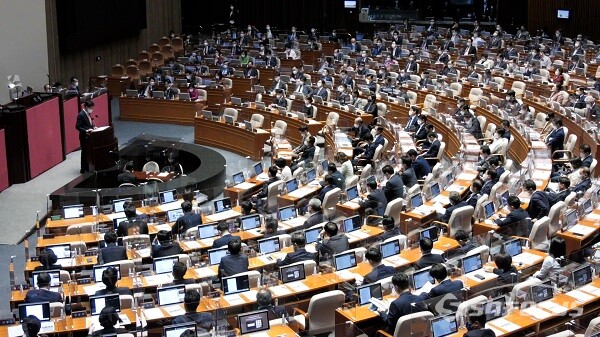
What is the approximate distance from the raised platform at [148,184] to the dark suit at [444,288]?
25.6 feet

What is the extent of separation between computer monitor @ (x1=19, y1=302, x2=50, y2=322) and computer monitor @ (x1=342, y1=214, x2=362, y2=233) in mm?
5621

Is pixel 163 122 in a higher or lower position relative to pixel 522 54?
lower

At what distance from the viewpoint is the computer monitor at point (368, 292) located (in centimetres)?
1162

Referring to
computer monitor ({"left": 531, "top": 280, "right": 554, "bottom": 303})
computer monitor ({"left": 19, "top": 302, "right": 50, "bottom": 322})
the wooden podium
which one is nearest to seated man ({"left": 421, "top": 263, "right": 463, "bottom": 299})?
computer monitor ({"left": 531, "top": 280, "right": 554, "bottom": 303})

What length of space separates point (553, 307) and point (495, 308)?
797mm

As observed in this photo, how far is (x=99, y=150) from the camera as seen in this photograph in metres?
22.7

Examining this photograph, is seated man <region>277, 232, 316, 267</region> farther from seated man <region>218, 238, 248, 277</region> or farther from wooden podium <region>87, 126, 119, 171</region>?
wooden podium <region>87, 126, 119, 171</region>

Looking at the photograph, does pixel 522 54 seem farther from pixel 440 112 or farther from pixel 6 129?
pixel 6 129

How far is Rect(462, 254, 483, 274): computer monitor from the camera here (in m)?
12.7

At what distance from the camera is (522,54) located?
32.3 meters

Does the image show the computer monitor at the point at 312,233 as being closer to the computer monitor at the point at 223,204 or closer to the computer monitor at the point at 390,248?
the computer monitor at the point at 390,248

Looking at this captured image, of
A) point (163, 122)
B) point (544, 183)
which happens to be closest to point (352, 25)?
point (163, 122)

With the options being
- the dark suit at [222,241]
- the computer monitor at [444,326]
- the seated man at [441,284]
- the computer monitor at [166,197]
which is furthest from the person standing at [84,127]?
the computer monitor at [444,326]

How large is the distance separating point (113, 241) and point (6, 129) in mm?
8750
